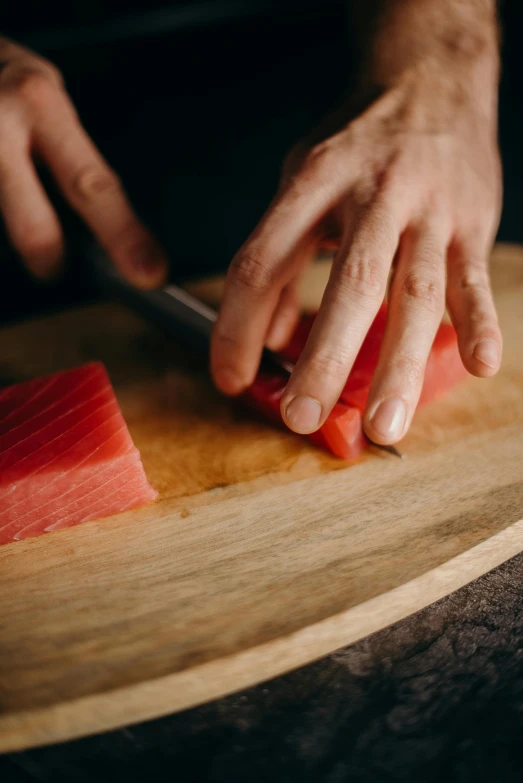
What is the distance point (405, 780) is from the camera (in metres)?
1.03

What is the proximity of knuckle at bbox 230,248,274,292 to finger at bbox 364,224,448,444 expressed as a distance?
29cm

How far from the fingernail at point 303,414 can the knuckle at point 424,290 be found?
0.33 metres

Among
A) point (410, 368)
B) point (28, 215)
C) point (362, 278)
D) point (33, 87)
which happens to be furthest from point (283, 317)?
point (33, 87)

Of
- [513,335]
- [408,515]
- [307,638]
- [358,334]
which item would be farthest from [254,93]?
[307,638]

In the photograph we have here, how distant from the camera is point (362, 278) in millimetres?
1466

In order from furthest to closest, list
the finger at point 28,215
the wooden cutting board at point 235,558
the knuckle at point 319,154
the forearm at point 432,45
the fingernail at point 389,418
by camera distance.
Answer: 1. the forearm at point 432,45
2. the finger at point 28,215
3. the knuckle at point 319,154
4. the fingernail at point 389,418
5. the wooden cutting board at point 235,558

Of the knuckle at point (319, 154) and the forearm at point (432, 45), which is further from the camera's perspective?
the forearm at point (432, 45)

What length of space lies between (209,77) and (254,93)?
188mm

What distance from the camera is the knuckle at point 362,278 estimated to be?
1453mm

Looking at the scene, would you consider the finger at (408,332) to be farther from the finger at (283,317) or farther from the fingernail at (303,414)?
the finger at (283,317)

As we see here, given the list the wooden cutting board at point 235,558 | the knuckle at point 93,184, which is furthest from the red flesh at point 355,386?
the knuckle at point 93,184

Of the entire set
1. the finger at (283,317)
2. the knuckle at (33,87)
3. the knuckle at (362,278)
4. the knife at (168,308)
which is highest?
the knuckle at (33,87)

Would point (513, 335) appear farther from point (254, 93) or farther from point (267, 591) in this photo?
point (254, 93)

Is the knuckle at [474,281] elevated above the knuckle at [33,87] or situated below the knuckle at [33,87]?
below
